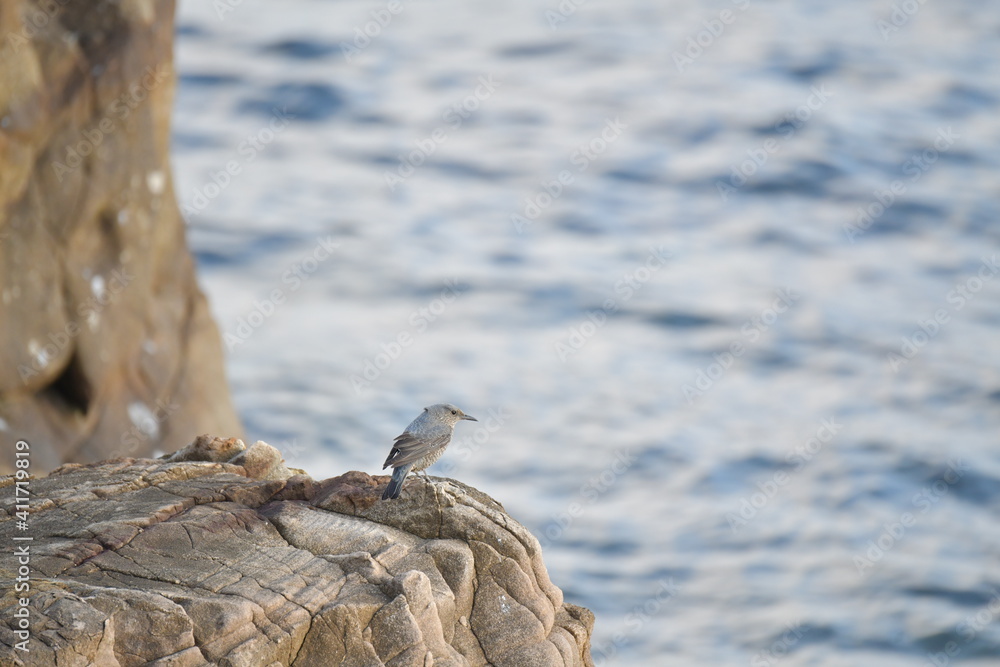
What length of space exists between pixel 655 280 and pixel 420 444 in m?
42.3

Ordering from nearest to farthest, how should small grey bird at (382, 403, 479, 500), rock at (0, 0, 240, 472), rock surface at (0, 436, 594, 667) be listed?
rock surface at (0, 436, 594, 667), small grey bird at (382, 403, 479, 500), rock at (0, 0, 240, 472)

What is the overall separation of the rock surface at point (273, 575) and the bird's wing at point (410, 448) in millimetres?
285

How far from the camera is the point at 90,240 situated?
25094mm

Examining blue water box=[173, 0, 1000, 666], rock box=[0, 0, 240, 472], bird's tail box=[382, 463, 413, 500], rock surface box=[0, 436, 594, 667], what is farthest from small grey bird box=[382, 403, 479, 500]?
blue water box=[173, 0, 1000, 666]

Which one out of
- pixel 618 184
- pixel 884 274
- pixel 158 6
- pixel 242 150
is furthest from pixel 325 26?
pixel 158 6

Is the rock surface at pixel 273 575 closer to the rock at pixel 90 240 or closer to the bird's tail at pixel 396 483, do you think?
the bird's tail at pixel 396 483

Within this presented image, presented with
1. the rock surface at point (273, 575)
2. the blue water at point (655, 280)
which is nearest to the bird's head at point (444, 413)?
the rock surface at point (273, 575)

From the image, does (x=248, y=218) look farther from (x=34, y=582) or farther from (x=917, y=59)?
(x=34, y=582)

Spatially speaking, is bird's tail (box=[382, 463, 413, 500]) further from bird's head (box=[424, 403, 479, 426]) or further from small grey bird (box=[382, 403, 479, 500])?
bird's head (box=[424, 403, 479, 426])

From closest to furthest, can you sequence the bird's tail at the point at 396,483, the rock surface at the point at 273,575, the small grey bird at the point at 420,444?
the rock surface at the point at 273,575, the bird's tail at the point at 396,483, the small grey bird at the point at 420,444

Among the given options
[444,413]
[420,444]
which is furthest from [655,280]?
[420,444]

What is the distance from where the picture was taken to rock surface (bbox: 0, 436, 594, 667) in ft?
38.1

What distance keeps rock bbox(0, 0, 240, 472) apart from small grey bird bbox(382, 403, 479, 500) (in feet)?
36.4

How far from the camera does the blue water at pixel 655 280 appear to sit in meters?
43.0
